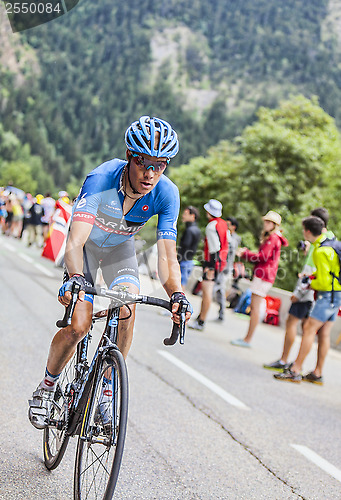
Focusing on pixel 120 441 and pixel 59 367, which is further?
pixel 59 367

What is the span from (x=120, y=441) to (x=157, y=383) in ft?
12.5

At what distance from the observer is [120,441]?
2973 mm

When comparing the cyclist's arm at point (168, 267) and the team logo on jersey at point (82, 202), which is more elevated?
the team logo on jersey at point (82, 202)

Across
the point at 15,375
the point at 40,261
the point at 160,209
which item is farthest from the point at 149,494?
Result: the point at 40,261

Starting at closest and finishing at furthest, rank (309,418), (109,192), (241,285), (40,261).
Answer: (109,192) → (309,418) → (241,285) → (40,261)

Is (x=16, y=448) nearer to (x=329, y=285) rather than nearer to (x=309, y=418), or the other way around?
(x=309, y=418)

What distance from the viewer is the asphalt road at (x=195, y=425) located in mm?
4062

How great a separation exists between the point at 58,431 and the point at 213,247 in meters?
7.10

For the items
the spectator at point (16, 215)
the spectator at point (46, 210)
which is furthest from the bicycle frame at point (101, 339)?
the spectator at point (16, 215)

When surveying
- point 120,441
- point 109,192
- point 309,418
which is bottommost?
point 309,418

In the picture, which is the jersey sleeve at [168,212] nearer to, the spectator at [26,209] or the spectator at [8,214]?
the spectator at [26,209]

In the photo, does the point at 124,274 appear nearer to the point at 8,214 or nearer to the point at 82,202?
the point at 82,202

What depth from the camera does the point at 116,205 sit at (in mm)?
3748

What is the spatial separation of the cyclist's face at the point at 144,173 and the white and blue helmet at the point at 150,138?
0.14 ft
